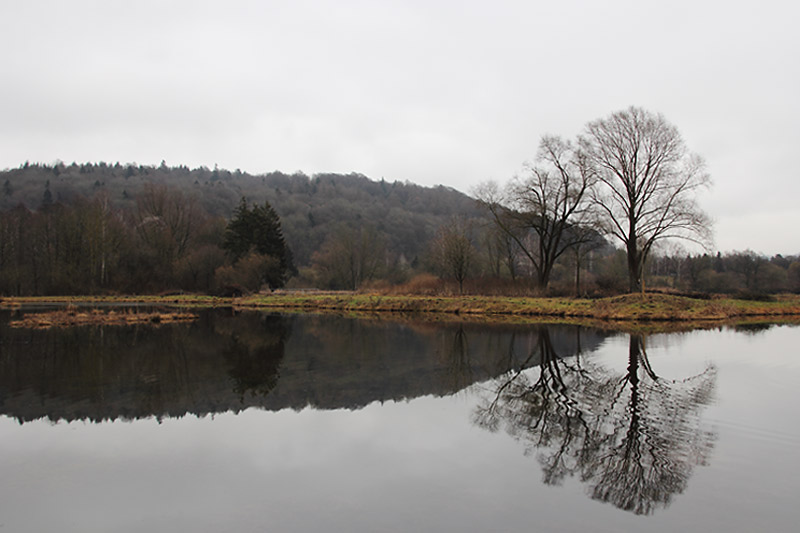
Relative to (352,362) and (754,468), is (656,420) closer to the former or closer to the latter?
(754,468)

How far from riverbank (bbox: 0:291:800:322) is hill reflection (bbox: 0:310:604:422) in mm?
6495

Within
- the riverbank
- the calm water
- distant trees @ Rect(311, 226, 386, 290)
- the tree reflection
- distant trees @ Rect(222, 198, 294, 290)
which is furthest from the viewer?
distant trees @ Rect(311, 226, 386, 290)

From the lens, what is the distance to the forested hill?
7894 centimetres

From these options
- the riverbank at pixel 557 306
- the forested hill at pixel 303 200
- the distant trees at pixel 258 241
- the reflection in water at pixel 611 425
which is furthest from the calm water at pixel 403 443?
the forested hill at pixel 303 200

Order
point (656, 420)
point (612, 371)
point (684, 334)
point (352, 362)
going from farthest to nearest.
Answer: point (684, 334), point (352, 362), point (612, 371), point (656, 420)

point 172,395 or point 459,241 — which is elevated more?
point 459,241

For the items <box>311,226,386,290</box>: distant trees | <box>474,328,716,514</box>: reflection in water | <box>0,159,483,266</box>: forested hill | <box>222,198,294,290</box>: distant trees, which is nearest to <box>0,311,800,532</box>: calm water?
<box>474,328,716,514</box>: reflection in water

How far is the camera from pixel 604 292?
33500 millimetres

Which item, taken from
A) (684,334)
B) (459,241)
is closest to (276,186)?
(459,241)

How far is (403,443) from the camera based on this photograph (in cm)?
669

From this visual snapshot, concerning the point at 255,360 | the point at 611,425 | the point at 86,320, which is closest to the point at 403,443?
the point at 611,425

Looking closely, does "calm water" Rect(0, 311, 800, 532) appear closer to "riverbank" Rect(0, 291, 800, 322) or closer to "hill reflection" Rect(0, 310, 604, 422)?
"hill reflection" Rect(0, 310, 604, 422)

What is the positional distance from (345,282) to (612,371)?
5344 centimetres

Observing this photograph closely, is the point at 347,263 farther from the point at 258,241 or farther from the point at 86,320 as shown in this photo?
the point at 86,320
